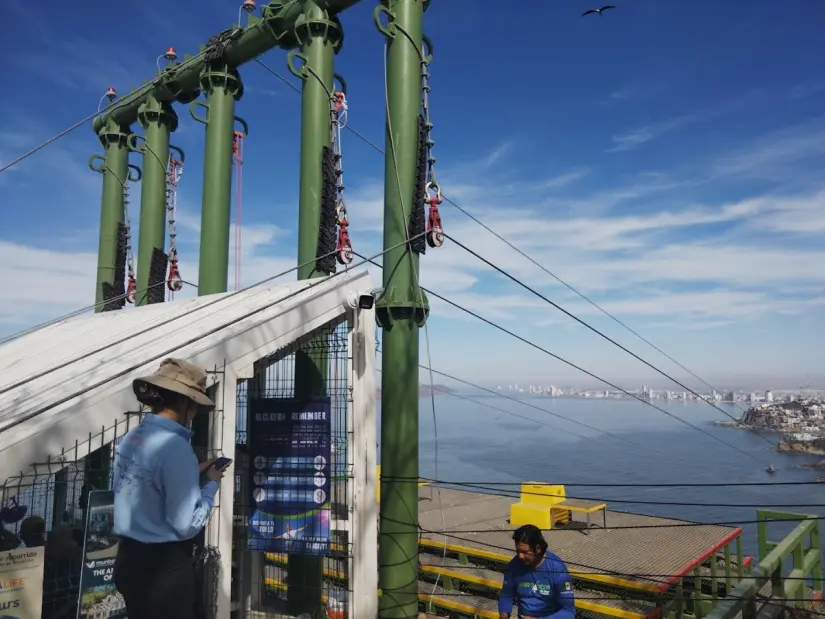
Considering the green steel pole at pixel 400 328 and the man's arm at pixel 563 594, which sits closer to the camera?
the man's arm at pixel 563 594

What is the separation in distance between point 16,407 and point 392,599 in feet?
13.7

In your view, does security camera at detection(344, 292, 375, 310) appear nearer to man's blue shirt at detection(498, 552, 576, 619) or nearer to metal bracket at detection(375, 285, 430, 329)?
metal bracket at detection(375, 285, 430, 329)

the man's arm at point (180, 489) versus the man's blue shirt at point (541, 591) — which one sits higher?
the man's arm at point (180, 489)

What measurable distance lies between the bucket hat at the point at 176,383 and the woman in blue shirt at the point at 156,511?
11 millimetres

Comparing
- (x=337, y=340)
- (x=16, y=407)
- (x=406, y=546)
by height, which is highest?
(x=337, y=340)

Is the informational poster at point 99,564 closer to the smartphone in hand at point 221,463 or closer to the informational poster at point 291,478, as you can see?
the smartphone in hand at point 221,463

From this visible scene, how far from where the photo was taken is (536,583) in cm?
482

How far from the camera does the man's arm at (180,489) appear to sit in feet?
9.82

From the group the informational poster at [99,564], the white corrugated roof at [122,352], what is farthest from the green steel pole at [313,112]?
the informational poster at [99,564]

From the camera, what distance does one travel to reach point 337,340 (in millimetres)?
6121

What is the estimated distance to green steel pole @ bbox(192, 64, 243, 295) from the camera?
10312 mm

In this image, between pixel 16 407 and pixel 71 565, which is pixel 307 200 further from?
pixel 71 565

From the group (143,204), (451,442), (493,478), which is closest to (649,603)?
(143,204)

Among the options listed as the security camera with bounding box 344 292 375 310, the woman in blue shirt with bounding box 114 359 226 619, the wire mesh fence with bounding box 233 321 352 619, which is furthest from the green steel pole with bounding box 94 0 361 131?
the woman in blue shirt with bounding box 114 359 226 619
